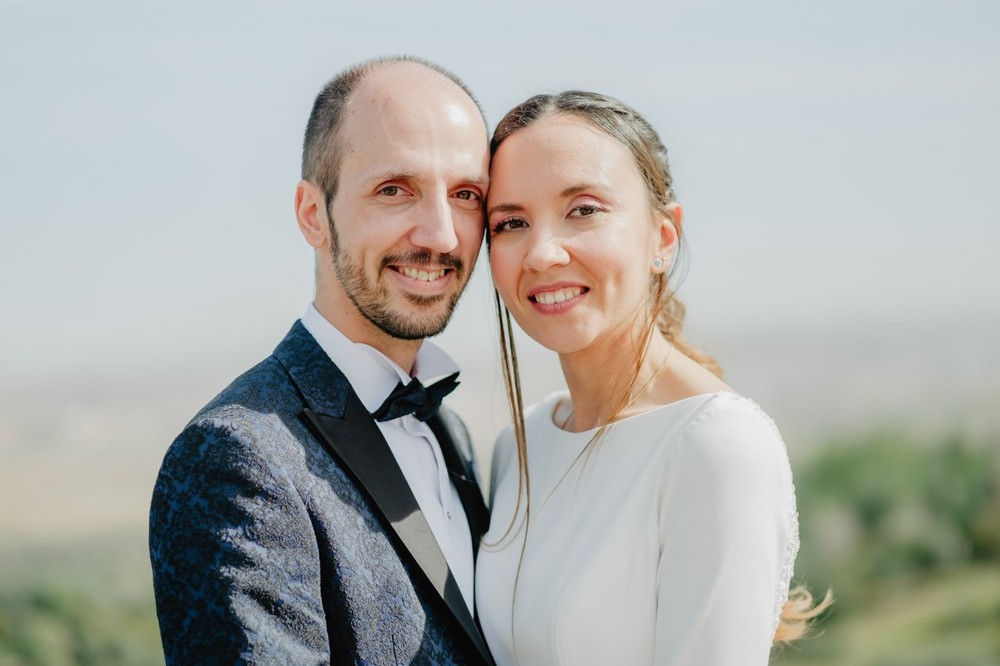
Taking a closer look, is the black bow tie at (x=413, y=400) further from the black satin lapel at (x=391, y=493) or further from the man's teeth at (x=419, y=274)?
the man's teeth at (x=419, y=274)

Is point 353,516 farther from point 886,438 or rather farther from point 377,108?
point 886,438

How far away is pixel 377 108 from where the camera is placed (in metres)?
2.35

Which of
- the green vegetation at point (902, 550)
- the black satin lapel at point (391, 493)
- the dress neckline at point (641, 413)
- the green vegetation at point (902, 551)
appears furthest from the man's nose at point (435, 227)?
the green vegetation at point (902, 550)

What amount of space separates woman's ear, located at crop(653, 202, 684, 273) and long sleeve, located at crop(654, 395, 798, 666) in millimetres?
537

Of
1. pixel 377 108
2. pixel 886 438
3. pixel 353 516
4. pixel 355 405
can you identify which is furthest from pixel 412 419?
pixel 886 438

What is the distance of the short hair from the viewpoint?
241 cm

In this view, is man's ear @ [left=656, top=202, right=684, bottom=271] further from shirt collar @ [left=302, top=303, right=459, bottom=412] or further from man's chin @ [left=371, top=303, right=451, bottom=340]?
shirt collar @ [left=302, top=303, right=459, bottom=412]

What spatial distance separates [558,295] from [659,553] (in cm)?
67

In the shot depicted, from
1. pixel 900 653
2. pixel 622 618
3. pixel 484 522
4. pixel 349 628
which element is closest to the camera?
pixel 349 628

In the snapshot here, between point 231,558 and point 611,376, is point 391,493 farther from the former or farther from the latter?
point 611,376

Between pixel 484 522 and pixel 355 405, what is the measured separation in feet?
1.91

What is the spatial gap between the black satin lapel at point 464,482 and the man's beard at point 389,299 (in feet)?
1.07

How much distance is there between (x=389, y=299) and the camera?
92.4 inches

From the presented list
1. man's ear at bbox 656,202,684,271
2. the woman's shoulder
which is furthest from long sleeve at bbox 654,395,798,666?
man's ear at bbox 656,202,684,271
